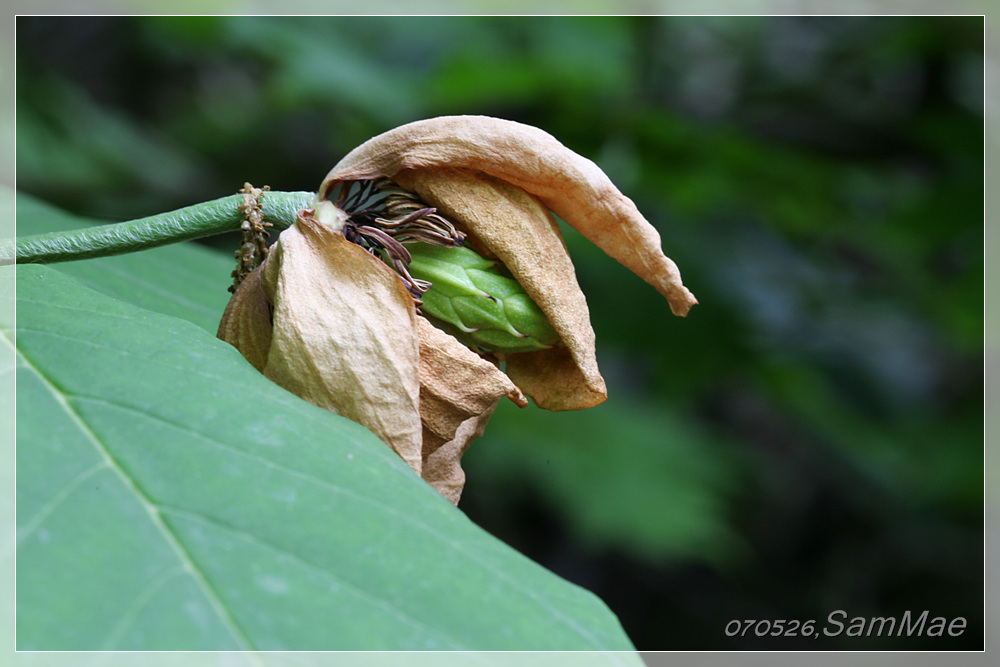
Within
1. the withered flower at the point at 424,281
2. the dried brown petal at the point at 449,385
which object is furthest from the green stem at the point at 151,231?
the dried brown petal at the point at 449,385

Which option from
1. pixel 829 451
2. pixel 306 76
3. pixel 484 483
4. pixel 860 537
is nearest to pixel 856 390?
pixel 829 451

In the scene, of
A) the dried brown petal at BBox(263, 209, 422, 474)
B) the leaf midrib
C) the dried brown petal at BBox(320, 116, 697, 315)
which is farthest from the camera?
the dried brown petal at BBox(320, 116, 697, 315)

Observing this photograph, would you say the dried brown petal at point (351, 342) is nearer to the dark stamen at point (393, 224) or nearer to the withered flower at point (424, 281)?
the withered flower at point (424, 281)

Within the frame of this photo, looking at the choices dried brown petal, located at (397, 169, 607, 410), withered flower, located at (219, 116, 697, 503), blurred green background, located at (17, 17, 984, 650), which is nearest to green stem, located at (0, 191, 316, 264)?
withered flower, located at (219, 116, 697, 503)

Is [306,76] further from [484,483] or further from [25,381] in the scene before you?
[25,381]

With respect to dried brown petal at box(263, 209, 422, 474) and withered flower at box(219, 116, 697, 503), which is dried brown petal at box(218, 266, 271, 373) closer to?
withered flower at box(219, 116, 697, 503)

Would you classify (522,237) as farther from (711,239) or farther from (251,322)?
(711,239)
